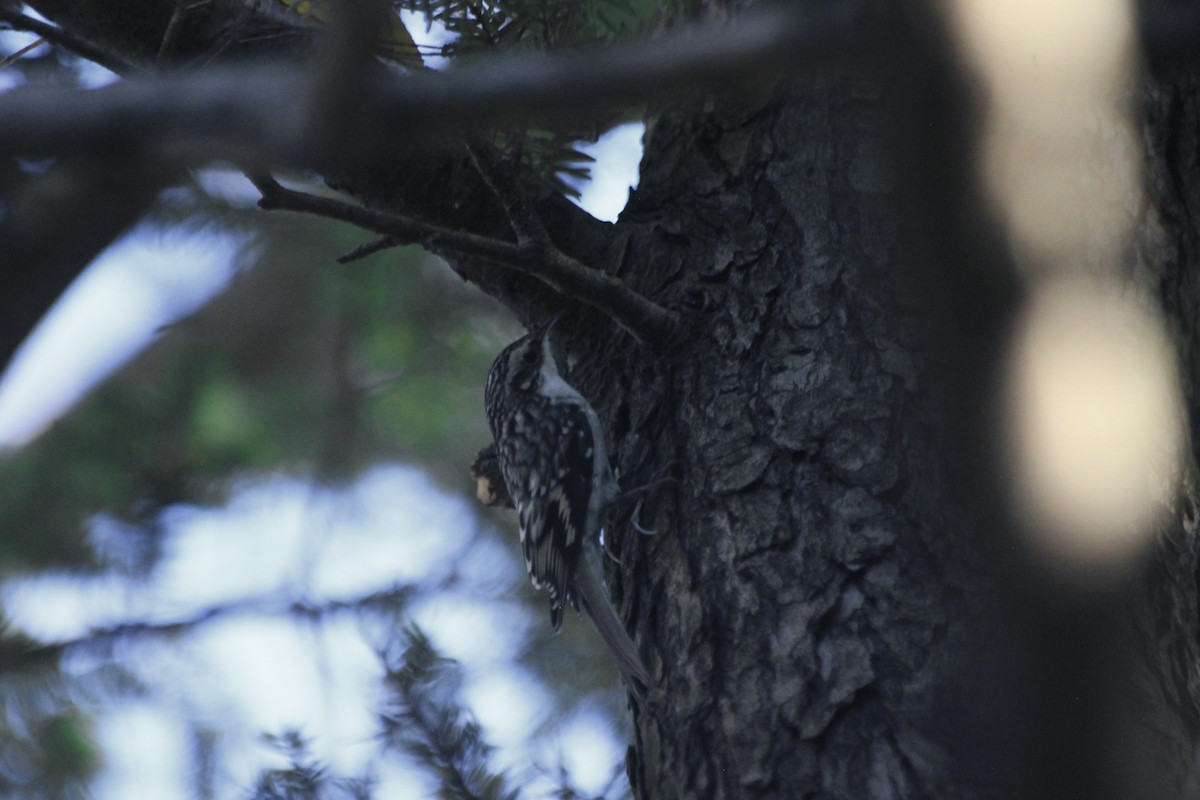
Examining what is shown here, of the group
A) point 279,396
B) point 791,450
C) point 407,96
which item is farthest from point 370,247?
point 279,396

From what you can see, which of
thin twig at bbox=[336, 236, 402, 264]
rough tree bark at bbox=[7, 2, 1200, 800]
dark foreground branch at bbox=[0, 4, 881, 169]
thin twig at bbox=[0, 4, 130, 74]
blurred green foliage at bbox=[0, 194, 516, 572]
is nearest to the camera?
dark foreground branch at bbox=[0, 4, 881, 169]

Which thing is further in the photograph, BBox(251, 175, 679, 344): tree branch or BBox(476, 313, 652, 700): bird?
BBox(476, 313, 652, 700): bird

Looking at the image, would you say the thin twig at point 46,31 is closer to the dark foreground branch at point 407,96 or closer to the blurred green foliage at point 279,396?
the dark foreground branch at point 407,96

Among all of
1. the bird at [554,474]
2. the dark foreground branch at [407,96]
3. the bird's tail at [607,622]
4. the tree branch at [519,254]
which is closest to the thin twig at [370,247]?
the tree branch at [519,254]

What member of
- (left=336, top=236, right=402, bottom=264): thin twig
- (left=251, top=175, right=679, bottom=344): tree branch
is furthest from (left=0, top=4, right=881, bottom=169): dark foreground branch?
(left=336, top=236, right=402, bottom=264): thin twig

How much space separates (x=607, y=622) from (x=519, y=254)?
0.92m

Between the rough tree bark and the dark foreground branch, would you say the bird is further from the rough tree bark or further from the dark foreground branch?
the dark foreground branch

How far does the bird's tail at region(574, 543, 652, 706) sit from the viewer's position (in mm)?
2186

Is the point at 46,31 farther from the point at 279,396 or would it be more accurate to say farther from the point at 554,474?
the point at 279,396

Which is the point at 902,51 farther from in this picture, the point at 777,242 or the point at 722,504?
the point at 777,242

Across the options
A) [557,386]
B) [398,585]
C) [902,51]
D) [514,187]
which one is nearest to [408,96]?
[902,51]

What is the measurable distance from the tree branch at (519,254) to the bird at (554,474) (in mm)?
356

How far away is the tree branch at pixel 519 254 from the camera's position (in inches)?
72.0

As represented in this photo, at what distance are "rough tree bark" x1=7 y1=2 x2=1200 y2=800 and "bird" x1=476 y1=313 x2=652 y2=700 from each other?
0.83 ft
